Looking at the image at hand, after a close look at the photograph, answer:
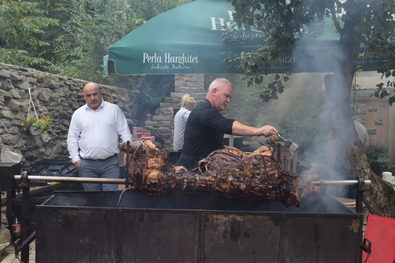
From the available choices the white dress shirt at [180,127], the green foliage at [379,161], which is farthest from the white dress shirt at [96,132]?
the green foliage at [379,161]

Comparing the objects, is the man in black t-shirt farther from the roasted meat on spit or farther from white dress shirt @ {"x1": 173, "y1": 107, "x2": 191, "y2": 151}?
white dress shirt @ {"x1": 173, "y1": 107, "x2": 191, "y2": 151}

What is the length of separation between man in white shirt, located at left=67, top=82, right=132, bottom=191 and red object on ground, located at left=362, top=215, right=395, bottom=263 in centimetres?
309

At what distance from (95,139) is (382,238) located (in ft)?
11.5

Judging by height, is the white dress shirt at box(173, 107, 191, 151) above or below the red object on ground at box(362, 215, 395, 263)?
above

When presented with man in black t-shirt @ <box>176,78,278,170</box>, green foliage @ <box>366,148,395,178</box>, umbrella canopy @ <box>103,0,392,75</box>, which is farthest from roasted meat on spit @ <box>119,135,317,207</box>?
green foliage @ <box>366,148,395,178</box>

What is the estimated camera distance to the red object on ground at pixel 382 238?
3.29 meters

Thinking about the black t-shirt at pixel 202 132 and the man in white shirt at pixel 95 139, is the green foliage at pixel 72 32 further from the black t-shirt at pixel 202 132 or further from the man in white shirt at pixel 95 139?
the black t-shirt at pixel 202 132

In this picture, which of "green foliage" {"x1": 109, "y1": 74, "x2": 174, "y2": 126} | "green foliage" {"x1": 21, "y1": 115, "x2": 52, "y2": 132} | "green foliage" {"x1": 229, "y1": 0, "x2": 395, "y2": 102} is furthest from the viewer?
"green foliage" {"x1": 109, "y1": 74, "x2": 174, "y2": 126}

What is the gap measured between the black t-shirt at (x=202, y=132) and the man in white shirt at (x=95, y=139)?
1.08 metres

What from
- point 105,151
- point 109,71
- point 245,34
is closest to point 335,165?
point 245,34

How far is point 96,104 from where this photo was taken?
13.9 ft

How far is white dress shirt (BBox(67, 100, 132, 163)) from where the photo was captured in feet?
13.6

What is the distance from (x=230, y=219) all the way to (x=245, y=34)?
8.99ft

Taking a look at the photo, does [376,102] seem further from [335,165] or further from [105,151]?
[105,151]
